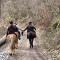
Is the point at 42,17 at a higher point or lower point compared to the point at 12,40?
lower

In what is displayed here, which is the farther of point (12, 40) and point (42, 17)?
point (42, 17)

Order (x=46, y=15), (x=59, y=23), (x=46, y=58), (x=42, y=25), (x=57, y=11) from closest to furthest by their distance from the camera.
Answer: (x=46, y=58), (x=59, y=23), (x=57, y=11), (x=46, y=15), (x=42, y=25)

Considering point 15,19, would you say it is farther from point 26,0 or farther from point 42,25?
point 42,25

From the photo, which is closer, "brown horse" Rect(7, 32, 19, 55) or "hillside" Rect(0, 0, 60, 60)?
"brown horse" Rect(7, 32, 19, 55)

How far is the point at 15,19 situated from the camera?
138 ft

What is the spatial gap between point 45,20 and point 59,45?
10.1 meters

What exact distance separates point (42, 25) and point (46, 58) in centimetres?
1339

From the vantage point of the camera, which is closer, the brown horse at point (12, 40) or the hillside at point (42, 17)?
the brown horse at point (12, 40)

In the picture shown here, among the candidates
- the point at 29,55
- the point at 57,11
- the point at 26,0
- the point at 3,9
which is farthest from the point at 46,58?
the point at 3,9

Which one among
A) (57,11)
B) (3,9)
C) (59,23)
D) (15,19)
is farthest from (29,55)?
(3,9)

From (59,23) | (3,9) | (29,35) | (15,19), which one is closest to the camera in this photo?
(29,35)

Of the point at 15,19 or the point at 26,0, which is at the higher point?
the point at 26,0

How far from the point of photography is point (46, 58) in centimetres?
1498

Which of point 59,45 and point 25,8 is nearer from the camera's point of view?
point 59,45
